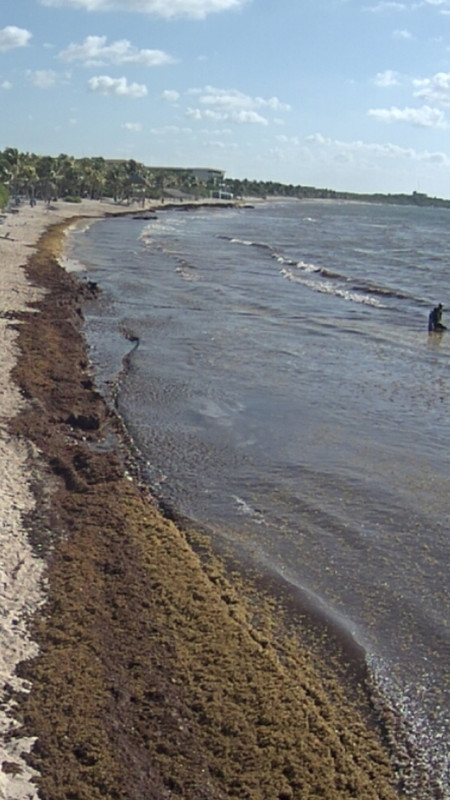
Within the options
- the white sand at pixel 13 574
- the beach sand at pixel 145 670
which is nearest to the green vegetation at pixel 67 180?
the white sand at pixel 13 574

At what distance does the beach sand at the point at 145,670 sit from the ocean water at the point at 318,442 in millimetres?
849

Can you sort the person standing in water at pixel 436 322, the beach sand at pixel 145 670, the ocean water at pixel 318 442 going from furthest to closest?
the person standing in water at pixel 436 322
the ocean water at pixel 318 442
the beach sand at pixel 145 670

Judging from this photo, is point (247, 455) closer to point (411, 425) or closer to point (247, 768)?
point (411, 425)

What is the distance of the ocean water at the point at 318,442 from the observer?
11852mm

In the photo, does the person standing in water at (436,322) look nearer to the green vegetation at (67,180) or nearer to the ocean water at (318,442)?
the ocean water at (318,442)

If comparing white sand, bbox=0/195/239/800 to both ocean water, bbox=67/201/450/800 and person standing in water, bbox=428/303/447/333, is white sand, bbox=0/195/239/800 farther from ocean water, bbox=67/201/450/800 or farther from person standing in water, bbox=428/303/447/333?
person standing in water, bbox=428/303/447/333

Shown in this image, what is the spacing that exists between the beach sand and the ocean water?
849 millimetres

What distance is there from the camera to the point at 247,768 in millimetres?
8297

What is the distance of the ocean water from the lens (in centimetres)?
1185

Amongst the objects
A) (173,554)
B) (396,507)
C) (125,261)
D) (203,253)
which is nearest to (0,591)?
(173,554)

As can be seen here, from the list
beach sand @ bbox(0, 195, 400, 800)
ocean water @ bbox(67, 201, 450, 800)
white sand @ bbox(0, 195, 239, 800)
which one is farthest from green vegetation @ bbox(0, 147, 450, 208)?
beach sand @ bbox(0, 195, 400, 800)

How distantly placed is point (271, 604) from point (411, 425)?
10.8 meters

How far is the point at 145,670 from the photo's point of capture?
9.59m

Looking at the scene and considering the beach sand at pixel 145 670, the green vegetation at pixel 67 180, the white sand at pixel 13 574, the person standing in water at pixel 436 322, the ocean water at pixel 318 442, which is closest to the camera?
the white sand at pixel 13 574
